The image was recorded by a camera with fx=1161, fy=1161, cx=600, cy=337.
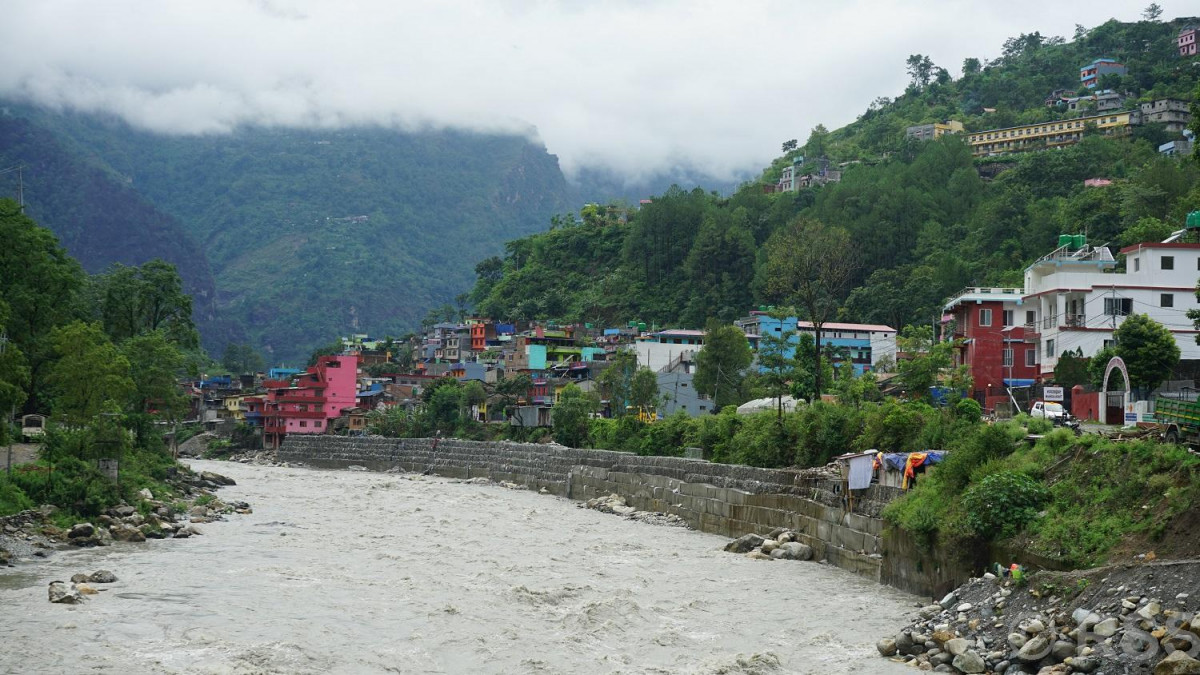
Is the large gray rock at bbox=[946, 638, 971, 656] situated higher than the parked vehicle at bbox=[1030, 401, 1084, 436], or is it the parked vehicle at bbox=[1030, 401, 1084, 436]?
the parked vehicle at bbox=[1030, 401, 1084, 436]

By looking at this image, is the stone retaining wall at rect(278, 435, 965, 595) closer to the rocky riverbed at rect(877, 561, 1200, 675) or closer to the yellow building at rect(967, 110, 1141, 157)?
the rocky riverbed at rect(877, 561, 1200, 675)

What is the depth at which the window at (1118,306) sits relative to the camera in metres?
38.0

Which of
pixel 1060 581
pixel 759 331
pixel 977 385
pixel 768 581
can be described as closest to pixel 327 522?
pixel 768 581

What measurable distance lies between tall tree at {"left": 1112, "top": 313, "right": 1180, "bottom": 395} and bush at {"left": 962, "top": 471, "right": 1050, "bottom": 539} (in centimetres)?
1241

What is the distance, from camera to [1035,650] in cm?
1503

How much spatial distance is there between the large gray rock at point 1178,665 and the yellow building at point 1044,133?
10586cm

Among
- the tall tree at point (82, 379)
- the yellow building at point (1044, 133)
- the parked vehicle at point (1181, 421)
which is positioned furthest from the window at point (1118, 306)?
the yellow building at point (1044, 133)

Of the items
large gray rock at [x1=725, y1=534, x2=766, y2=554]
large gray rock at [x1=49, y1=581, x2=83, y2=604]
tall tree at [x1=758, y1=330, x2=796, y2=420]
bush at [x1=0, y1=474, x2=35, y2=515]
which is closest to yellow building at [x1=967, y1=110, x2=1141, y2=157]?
tall tree at [x1=758, y1=330, x2=796, y2=420]

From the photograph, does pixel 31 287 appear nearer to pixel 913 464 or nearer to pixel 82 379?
pixel 82 379

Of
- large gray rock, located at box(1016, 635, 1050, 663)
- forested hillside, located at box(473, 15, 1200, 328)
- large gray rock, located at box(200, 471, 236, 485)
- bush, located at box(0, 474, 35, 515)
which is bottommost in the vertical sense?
large gray rock, located at box(200, 471, 236, 485)

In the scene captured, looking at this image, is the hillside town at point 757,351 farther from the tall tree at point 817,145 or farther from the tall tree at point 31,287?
the tall tree at point 817,145

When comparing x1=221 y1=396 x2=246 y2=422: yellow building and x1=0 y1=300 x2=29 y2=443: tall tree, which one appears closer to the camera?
x1=0 y1=300 x2=29 y2=443: tall tree

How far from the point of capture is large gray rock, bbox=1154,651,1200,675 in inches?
506

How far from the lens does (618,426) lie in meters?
58.4
